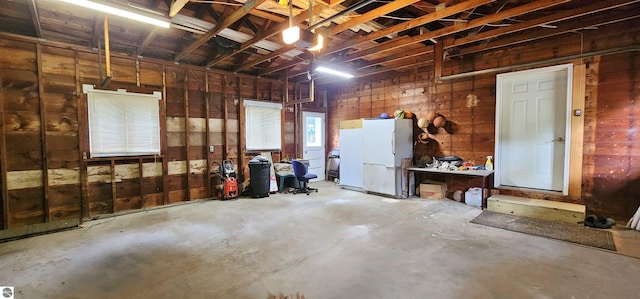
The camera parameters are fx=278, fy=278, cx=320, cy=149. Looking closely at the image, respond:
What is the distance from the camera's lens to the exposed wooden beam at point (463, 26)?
316 cm

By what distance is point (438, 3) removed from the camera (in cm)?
347

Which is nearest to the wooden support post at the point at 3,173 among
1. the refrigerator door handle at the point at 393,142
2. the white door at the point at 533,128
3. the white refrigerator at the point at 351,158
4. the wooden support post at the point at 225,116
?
the wooden support post at the point at 225,116

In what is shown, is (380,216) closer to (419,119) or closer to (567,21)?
(419,119)

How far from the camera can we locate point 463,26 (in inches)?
149

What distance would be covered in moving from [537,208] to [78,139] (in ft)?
24.3

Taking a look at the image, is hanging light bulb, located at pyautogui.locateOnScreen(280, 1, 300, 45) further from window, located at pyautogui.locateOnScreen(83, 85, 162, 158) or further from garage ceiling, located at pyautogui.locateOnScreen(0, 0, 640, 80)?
window, located at pyautogui.locateOnScreen(83, 85, 162, 158)

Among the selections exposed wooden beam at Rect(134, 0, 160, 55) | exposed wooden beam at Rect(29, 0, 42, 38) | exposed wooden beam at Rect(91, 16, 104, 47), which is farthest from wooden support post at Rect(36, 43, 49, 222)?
exposed wooden beam at Rect(134, 0, 160, 55)

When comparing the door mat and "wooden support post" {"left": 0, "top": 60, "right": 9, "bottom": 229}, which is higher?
"wooden support post" {"left": 0, "top": 60, "right": 9, "bottom": 229}

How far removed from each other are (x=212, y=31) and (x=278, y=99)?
3374 mm

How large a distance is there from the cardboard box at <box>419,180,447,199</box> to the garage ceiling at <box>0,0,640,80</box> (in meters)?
2.59

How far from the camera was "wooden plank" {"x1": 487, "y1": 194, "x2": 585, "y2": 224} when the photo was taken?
410cm

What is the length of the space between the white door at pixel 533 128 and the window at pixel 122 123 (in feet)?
21.2

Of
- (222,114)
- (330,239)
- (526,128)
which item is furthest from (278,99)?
(526,128)

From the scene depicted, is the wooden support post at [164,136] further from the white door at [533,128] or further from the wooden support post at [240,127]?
the white door at [533,128]
